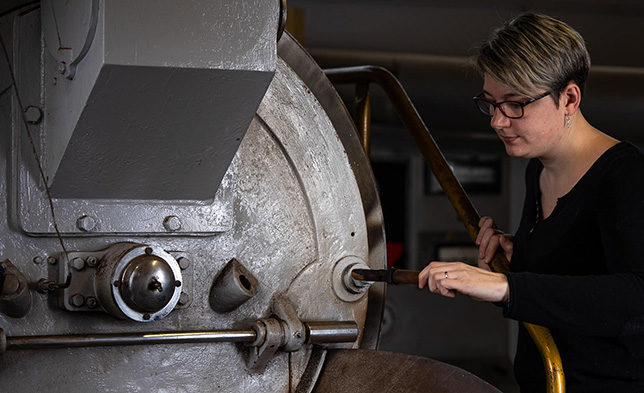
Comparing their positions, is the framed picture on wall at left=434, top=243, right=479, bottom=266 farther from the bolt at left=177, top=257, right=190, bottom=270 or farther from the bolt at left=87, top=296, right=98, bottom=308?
the bolt at left=87, top=296, right=98, bottom=308

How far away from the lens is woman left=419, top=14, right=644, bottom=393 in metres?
1.40

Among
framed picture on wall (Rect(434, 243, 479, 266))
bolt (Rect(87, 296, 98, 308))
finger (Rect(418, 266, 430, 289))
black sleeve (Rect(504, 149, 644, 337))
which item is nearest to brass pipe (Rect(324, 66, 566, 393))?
black sleeve (Rect(504, 149, 644, 337))

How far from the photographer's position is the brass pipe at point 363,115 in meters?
2.15

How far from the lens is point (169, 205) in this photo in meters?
1.54

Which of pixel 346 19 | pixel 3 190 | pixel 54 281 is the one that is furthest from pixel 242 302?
pixel 346 19

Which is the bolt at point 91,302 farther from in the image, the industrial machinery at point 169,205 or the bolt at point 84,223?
the bolt at point 84,223

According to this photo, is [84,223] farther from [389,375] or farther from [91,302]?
[389,375]

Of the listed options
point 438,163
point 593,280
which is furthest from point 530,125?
point 438,163

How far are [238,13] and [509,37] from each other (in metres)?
0.58

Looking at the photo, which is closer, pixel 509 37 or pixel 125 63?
pixel 125 63

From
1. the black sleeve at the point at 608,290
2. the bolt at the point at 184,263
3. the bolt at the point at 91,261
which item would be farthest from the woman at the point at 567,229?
the bolt at the point at 91,261

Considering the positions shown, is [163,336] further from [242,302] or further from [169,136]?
[169,136]

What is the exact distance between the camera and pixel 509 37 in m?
1.58

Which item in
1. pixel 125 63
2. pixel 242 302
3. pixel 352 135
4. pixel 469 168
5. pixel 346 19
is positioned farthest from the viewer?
pixel 469 168
